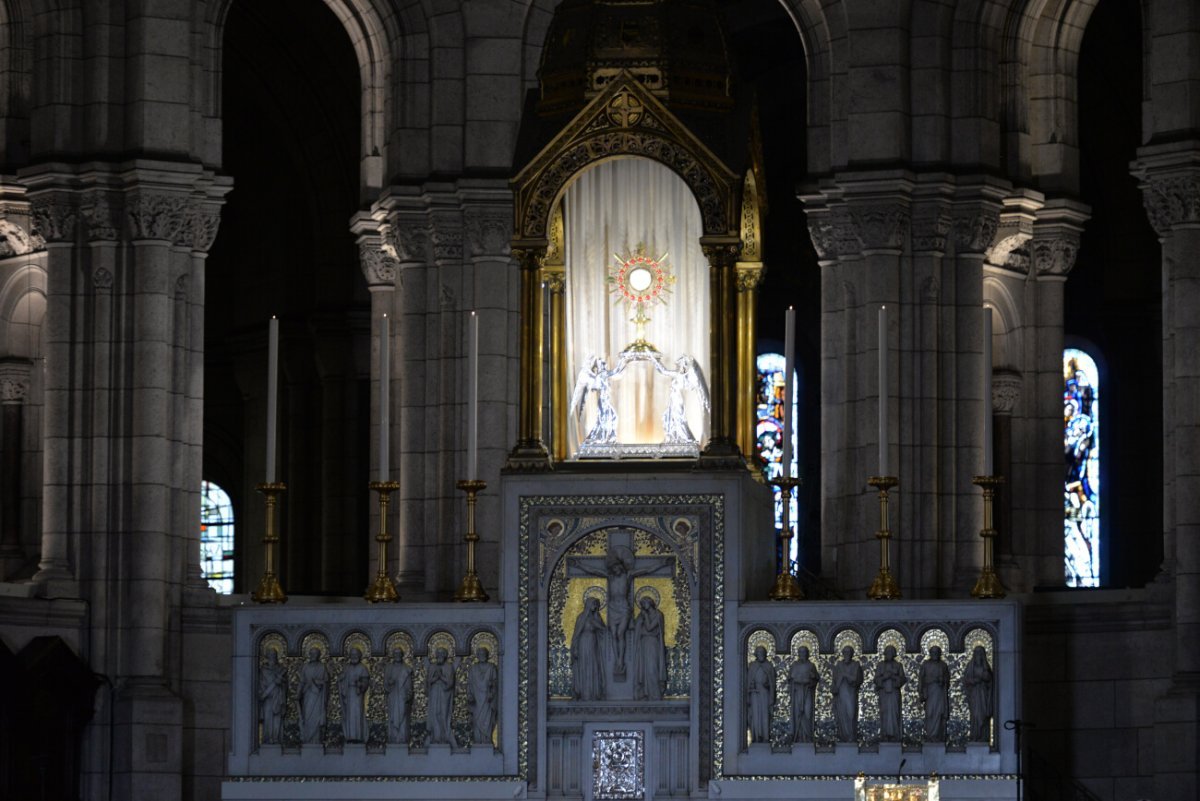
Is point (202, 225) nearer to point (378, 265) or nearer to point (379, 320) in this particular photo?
point (379, 320)

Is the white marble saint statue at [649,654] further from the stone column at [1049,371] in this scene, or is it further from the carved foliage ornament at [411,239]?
the stone column at [1049,371]

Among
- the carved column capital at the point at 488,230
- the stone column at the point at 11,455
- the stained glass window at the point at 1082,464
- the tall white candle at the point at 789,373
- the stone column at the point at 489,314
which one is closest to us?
the tall white candle at the point at 789,373

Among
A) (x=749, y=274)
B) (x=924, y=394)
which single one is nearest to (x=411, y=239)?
(x=924, y=394)

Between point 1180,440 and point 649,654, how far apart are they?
9060mm

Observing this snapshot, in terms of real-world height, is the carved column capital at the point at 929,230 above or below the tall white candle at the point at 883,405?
above

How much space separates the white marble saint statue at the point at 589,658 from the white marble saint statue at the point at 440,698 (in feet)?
3.85

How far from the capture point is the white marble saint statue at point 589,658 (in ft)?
90.3

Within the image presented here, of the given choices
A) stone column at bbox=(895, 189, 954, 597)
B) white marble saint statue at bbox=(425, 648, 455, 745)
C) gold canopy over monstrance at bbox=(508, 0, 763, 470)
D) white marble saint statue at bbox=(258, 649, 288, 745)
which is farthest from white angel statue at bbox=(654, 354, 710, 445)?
stone column at bbox=(895, 189, 954, 597)

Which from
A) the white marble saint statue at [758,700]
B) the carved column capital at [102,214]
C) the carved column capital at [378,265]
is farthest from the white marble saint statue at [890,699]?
the carved column capital at [378,265]

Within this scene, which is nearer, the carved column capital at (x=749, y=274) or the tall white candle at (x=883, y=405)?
the tall white candle at (x=883, y=405)

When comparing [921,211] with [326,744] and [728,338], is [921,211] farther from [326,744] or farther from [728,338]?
[326,744]

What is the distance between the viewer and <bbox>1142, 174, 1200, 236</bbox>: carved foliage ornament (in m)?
34.7

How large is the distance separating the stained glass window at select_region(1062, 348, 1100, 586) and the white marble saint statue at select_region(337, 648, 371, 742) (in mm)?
20641

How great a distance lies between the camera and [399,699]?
92.6 feet
